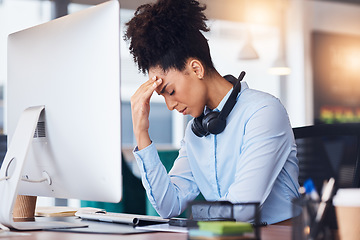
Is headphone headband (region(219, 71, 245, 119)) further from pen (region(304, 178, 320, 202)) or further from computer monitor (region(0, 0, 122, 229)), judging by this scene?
pen (region(304, 178, 320, 202))

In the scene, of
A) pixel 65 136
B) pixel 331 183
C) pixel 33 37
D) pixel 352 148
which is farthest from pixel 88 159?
pixel 352 148

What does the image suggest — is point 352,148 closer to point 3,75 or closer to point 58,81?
point 58,81

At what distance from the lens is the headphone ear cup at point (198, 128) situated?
160cm

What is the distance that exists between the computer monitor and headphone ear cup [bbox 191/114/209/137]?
508 mm

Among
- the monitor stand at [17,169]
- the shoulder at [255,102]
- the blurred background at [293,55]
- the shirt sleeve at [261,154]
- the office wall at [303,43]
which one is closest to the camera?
the monitor stand at [17,169]

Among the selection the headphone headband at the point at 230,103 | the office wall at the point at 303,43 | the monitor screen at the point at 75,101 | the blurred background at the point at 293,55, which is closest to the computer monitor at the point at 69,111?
the monitor screen at the point at 75,101

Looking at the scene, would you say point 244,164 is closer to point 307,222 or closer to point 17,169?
point 17,169

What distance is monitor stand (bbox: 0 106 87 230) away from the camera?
4.00 ft

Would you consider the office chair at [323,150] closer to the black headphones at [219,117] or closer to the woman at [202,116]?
the woman at [202,116]

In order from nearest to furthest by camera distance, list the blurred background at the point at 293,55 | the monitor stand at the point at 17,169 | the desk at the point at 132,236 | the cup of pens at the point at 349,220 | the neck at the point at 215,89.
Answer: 1. the cup of pens at the point at 349,220
2. the desk at the point at 132,236
3. the monitor stand at the point at 17,169
4. the neck at the point at 215,89
5. the blurred background at the point at 293,55

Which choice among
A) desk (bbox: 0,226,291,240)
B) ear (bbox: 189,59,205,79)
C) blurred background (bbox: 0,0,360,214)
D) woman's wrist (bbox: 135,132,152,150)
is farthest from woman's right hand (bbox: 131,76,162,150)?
blurred background (bbox: 0,0,360,214)

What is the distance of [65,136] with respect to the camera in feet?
4.00

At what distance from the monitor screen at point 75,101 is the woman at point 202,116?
30cm

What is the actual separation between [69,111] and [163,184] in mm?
448
